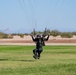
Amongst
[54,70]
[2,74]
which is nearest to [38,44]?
[54,70]

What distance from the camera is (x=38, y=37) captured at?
993 inches

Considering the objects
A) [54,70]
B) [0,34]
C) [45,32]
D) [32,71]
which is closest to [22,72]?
[32,71]

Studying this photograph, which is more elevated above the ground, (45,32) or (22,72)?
(45,32)

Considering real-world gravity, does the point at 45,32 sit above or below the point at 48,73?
above

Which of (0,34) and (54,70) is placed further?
(0,34)

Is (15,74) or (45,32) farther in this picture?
(45,32)

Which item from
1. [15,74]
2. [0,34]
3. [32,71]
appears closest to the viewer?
[15,74]

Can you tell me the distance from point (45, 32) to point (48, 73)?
28.0 feet

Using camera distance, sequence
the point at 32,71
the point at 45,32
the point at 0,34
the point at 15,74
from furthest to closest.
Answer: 1. the point at 0,34
2. the point at 45,32
3. the point at 32,71
4. the point at 15,74

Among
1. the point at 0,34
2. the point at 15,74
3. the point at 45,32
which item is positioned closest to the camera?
the point at 15,74

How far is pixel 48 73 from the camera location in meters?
16.3

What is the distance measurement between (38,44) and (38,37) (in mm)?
518

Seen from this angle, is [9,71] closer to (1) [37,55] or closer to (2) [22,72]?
(2) [22,72]

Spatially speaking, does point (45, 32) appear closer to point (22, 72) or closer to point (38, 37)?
point (38, 37)
